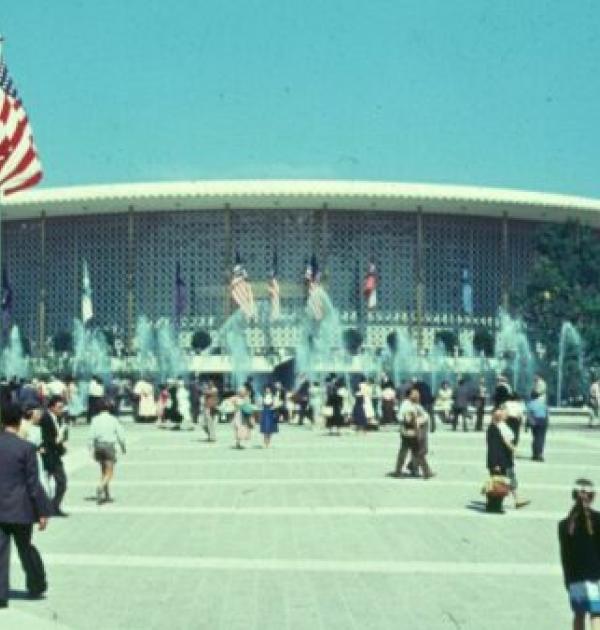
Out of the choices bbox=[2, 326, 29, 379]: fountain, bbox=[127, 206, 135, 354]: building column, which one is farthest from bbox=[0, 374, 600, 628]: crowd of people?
bbox=[127, 206, 135, 354]: building column

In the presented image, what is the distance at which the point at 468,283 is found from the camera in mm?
74688

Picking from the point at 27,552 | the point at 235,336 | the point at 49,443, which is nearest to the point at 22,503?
the point at 27,552

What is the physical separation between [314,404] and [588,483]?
30.3 meters

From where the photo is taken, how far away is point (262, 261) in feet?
258

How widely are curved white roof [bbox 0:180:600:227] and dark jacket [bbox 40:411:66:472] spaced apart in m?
61.0

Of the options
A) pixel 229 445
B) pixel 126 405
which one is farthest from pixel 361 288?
pixel 229 445

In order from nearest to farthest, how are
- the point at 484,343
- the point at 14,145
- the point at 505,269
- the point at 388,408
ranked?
the point at 14,145 → the point at 388,408 → the point at 484,343 → the point at 505,269

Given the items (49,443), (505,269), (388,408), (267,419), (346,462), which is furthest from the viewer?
(505,269)

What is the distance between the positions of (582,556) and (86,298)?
6357 cm

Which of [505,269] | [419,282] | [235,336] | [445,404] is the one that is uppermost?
[505,269]

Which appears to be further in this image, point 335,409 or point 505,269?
point 505,269

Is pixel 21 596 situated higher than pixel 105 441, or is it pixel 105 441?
pixel 105 441

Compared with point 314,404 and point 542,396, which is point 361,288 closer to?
point 314,404

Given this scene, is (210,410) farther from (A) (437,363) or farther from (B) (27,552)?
(A) (437,363)
